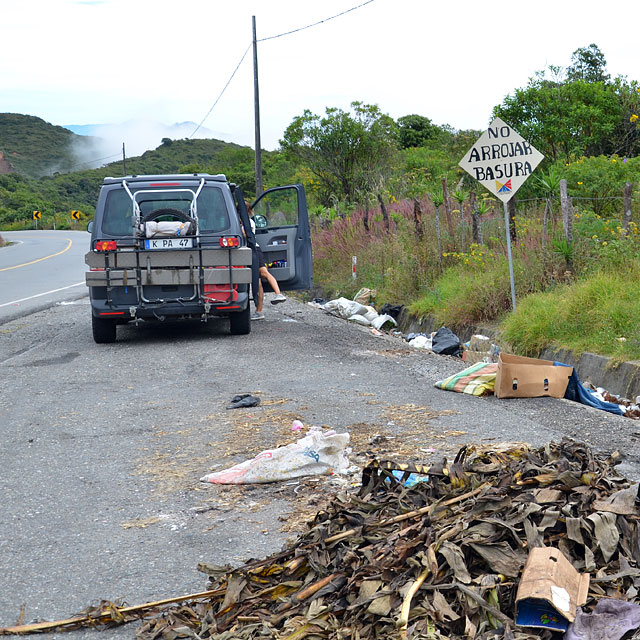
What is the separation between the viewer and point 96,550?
12.8ft

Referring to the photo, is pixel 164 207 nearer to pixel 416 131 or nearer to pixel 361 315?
pixel 361 315

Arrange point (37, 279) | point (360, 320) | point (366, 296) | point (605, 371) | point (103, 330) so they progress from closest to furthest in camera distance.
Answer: point (605, 371) → point (103, 330) → point (360, 320) → point (366, 296) → point (37, 279)

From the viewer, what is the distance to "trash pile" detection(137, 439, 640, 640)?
277cm

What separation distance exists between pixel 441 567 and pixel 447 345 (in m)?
7.35

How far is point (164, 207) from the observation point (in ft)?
34.7

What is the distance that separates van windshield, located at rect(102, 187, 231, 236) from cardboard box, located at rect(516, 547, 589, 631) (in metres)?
7.92

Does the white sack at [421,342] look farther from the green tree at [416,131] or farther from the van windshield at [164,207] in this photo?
the green tree at [416,131]

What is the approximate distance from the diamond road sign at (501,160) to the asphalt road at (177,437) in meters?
2.66

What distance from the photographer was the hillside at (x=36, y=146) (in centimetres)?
12912

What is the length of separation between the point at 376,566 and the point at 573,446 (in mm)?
1536

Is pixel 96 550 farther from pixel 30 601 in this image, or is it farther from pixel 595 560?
pixel 595 560

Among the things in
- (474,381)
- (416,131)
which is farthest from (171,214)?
(416,131)

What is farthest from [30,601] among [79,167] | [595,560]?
[79,167]

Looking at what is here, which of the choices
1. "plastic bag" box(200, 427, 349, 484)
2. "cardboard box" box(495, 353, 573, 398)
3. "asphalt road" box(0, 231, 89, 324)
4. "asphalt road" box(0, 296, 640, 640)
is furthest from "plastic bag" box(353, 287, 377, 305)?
"plastic bag" box(200, 427, 349, 484)
